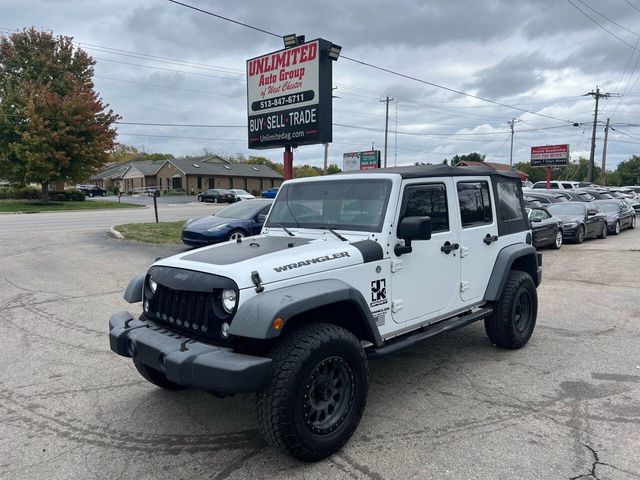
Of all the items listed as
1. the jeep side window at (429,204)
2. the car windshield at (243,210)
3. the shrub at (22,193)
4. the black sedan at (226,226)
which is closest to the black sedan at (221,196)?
the shrub at (22,193)

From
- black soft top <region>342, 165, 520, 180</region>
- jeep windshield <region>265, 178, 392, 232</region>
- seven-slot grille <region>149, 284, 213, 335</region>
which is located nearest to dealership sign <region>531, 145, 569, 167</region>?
black soft top <region>342, 165, 520, 180</region>

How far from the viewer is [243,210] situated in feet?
41.7

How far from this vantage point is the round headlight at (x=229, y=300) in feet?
10.1

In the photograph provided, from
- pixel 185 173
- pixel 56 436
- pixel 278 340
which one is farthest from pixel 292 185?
pixel 185 173

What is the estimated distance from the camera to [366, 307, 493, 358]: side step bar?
12.0 ft

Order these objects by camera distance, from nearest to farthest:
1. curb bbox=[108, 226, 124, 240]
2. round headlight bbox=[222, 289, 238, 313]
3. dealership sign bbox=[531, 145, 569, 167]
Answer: round headlight bbox=[222, 289, 238, 313] → curb bbox=[108, 226, 124, 240] → dealership sign bbox=[531, 145, 569, 167]

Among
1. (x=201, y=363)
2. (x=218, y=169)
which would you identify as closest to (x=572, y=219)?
(x=201, y=363)

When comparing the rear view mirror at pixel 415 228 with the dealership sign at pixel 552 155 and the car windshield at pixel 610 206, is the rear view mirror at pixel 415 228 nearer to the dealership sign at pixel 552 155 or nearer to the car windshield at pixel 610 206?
the car windshield at pixel 610 206

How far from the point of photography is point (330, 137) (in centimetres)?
1294

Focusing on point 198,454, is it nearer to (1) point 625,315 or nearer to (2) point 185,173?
(1) point 625,315

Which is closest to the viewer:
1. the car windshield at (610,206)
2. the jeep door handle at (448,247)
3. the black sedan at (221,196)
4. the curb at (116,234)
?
the jeep door handle at (448,247)

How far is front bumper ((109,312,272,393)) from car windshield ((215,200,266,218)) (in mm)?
9205

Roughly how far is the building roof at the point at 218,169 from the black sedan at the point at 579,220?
5540cm

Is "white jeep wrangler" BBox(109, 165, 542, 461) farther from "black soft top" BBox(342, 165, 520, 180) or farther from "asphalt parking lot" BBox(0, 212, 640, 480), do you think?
"asphalt parking lot" BBox(0, 212, 640, 480)
